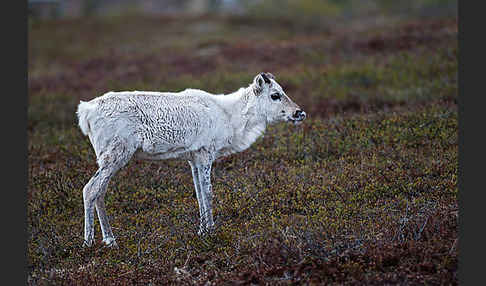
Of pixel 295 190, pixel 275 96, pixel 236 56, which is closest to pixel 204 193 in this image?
pixel 295 190

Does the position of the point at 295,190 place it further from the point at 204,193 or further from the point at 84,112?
the point at 84,112

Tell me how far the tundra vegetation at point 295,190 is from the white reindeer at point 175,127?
772 mm

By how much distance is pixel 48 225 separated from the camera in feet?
32.0

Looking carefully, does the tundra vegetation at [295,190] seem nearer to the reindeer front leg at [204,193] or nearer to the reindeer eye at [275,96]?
the reindeer front leg at [204,193]

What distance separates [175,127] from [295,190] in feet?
8.83

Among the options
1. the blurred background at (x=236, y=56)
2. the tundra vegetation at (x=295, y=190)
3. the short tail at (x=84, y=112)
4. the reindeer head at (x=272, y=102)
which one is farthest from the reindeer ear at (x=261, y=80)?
the blurred background at (x=236, y=56)

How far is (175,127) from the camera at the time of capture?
895 cm

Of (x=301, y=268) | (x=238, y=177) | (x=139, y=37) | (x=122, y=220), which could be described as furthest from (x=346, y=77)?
(x=139, y=37)

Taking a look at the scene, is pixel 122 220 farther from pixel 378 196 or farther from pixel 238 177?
pixel 378 196

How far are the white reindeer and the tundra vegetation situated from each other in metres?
0.77

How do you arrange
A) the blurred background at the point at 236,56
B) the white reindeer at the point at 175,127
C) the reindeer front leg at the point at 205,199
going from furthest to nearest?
the blurred background at the point at 236,56 → the reindeer front leg at the point at 205,199 → the white reindeer at the point at 175,127

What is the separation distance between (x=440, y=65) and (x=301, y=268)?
13512mm

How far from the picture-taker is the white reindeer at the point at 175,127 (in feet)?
27.9

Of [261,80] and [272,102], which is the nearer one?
[261,80]
